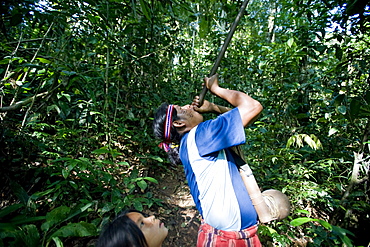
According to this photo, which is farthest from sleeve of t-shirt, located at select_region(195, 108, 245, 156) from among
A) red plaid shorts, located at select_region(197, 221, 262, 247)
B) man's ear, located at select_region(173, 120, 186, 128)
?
red plaid shorts, located at select_region(197, 221, 262, 247)

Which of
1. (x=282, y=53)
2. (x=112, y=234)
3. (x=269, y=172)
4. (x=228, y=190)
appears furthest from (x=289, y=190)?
(x=112, y=234)

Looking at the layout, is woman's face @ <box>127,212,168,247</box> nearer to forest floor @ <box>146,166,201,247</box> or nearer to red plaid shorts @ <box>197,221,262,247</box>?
red plaid shorts @ <box>197,221,262,247</box>

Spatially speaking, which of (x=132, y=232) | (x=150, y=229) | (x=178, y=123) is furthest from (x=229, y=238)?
(x=178, y=123)

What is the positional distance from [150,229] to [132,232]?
6.2 inches

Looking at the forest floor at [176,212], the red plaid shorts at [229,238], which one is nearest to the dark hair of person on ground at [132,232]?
the red plaid shorts at [229,238]

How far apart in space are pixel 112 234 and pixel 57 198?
72.7 inches

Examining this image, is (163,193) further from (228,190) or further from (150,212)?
(228,190)

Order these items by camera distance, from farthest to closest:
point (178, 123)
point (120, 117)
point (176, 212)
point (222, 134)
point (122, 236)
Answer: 1. point (120, 117)
2. point (176, 212)
3. point (178, 123)
4. point (222, 134)
5. point (122, 236)

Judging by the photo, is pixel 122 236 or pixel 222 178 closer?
pixel 122 236

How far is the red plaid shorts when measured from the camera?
1476 millimetres

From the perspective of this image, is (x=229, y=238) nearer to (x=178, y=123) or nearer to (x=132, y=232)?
(x=132, y=232)

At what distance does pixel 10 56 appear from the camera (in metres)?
2.29

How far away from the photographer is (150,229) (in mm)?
1487

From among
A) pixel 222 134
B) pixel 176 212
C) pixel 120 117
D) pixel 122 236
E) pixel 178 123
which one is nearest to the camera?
pixel 122 236
